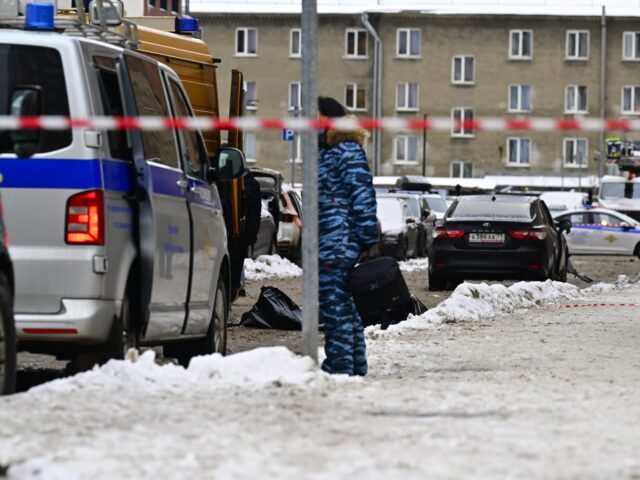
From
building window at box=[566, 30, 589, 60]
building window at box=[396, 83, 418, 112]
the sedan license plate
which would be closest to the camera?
the sedan license plate

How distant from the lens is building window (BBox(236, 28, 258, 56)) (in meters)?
90.2

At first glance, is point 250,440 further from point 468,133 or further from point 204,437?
point 468,133

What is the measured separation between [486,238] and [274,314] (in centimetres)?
865

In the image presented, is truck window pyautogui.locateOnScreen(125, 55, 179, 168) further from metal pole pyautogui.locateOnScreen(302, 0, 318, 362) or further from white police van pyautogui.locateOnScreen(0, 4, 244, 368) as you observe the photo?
metal pole pyautogui.locateOnScreen(302, 0, 318, 362)

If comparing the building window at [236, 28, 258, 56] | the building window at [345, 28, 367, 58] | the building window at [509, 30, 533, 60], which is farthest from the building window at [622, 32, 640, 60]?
the building window at [236, 28, 258, 56]

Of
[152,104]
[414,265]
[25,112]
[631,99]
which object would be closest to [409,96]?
[631,99]

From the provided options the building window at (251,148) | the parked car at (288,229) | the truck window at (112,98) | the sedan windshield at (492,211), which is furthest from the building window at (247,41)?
the truck window at (112,98)

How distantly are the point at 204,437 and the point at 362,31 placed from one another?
83041 mm

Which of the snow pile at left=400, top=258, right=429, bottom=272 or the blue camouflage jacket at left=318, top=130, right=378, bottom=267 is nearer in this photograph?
the blue camouflage jacket at left=318, top=130, right=378, bottom=267

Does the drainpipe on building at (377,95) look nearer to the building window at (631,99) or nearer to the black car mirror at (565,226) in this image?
the building window at (631,99)

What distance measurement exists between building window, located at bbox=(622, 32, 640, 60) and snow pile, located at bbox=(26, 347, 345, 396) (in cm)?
8146

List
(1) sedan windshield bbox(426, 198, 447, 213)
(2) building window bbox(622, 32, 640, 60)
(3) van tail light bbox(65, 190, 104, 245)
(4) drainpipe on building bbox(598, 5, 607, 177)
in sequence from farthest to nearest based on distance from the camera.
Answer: (2) building window bbox(622, 32, 640, 60), (4) drainpipe on building bbox(598, 5, 607, 177), (1) sedan windshield bbox(426, 198, 447, 213), (3) van tail light bbox(65, 190, 104, 245)

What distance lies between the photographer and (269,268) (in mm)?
29000

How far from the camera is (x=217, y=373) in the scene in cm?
880
